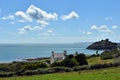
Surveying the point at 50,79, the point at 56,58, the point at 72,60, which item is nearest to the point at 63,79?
the point at 50,79

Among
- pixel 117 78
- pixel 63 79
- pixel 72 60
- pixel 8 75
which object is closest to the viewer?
pixel 117 78

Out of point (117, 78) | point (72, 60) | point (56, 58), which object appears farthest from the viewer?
point (56, 58)

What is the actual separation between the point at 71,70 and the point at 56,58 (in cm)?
8131

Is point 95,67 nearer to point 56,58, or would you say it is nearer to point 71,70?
point 71,70

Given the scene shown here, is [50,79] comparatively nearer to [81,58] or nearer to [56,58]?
[81,58]


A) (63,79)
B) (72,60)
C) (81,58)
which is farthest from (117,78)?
(81,58)

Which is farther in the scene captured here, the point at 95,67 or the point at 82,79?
the point at 95,67

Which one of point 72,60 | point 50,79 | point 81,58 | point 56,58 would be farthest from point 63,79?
point 56,58

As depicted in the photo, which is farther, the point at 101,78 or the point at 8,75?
the point at 8,75

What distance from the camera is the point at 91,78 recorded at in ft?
85.5

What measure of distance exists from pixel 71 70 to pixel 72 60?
28726 mm

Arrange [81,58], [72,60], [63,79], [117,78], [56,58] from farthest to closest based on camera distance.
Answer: [56,58], [81,58], [72,60], [63,79], [117,78]

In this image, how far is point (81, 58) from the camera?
7219 cm

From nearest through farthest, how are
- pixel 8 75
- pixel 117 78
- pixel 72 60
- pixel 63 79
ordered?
1. pixel 117 78
2. pixel 63 79
3. pixel 8 75
4. pixel 72 60
